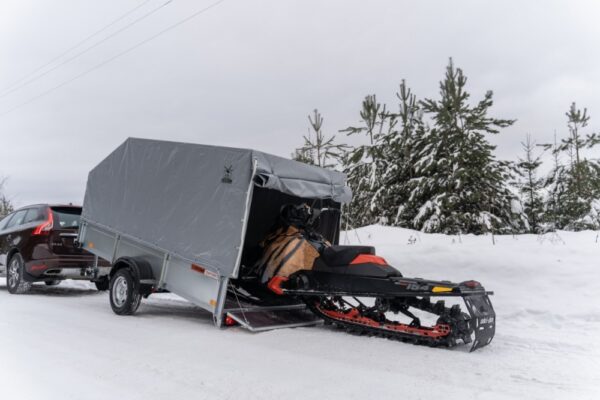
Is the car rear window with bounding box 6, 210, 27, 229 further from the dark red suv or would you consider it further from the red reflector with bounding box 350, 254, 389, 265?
the red reflector with bounding box 350, 254, 389, 265

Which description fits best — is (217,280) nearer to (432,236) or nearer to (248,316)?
(248,316)

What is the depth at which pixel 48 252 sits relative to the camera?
8734mm

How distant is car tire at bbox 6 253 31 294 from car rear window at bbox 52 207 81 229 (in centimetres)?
100

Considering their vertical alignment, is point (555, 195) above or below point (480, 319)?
above

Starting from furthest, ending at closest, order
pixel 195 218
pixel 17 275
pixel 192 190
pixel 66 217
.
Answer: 1. pixel 66 217
2. pixel 17 275
3. pixel 192 190
4. pixel 195 218

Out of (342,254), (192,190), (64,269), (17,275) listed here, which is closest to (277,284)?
(342,254)

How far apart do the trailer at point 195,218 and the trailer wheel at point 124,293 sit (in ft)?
0.05

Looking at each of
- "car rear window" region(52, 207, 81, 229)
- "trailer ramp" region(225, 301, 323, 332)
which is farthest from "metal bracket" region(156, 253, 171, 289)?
"car rear window" region(52, 207, 81, 229)

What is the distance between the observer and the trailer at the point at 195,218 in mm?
6113

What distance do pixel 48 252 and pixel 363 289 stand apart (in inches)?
244

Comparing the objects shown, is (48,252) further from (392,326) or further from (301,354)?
(392,326)

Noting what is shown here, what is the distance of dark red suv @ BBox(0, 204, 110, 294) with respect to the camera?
8.76m

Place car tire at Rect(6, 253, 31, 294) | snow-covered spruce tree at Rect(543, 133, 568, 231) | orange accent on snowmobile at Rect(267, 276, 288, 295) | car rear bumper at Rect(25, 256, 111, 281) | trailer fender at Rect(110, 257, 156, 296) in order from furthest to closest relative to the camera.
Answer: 1. snow-covered spruce tree at Rect(543, 133, 568, 231)
2. car tire at Rect(6, 253, 31, 294)
3. car rear bumper at Rect(25, 256, 111, 281)
4. trailer fender at Rect(110, 257, 156, 296)
5. orange accent on snowmobile at Rect(267, 276, 288, 295)

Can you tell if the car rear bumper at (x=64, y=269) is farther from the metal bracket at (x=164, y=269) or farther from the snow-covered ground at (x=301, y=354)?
the metal bracket at (x=164, y=269)
